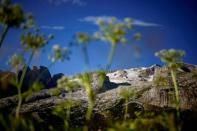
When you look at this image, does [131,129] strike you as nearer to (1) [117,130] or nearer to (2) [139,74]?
(1) [117,130]

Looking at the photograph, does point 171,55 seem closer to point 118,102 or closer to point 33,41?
point 33,41

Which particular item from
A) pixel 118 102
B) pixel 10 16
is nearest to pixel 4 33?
pixel 10 16

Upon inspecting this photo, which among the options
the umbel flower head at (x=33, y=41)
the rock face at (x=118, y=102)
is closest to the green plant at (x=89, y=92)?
the umbel flower head at (x=33, y=41)

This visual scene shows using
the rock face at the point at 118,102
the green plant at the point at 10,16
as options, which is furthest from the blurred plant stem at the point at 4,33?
the rock face at the point at 118,102

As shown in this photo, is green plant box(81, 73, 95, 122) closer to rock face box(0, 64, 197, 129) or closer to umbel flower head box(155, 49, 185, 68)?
umbel flower head box(155, 49, 185, 68)

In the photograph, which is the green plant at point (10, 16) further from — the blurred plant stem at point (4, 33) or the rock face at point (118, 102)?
the rock face at point (118, 102)

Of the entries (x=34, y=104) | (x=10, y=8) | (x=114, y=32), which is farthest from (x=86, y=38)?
(x=34, y=104)

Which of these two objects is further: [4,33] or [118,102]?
[118,102]

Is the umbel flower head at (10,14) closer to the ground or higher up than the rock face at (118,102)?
higher up

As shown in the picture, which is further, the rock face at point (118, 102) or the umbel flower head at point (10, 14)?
the rock face at point (118, 102)

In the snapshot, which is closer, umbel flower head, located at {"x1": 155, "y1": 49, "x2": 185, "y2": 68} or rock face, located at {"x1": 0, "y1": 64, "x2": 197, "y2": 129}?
umbel flower head, located at {"x1": 155, "y1": 49, "x2": 185, "y2": 68}

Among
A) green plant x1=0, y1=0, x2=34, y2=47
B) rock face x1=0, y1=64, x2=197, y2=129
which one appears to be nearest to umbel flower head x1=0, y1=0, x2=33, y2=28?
green plant x1=0, y1=0, x2=34, y2=47

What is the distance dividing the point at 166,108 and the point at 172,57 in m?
11.6

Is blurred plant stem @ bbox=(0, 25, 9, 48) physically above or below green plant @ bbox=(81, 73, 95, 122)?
above
